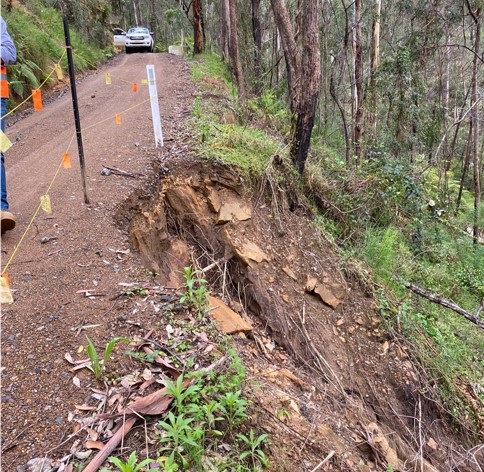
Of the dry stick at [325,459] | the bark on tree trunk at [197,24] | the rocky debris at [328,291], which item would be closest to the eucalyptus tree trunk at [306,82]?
the rocky debris at [328,291]

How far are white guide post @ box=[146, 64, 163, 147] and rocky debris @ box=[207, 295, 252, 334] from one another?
329 centimetres

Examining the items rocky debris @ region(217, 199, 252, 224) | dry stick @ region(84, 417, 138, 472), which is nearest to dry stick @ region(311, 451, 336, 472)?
dry stick @ region(84, 417, 138, 472)

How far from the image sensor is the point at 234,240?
5555 mm

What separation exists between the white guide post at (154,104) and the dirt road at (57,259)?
20cm

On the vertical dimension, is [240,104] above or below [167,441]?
above

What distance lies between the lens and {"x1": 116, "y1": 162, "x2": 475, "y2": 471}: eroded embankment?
4.97 m

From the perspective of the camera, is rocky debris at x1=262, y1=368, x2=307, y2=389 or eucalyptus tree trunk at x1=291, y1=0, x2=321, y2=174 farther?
eucalyptus tree trunk at x1=291, y1=0, x2=321, y2=174

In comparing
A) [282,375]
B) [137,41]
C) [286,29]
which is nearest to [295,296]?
[282,375]

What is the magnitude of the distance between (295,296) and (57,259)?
3037 mm

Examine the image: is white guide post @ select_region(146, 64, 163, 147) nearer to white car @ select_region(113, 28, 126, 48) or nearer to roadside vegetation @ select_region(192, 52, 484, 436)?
roadside vegetation @ select_region(192, 52, 484, 436)

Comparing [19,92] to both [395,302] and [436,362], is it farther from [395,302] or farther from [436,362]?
[436,362]

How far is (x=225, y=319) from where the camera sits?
434 cm

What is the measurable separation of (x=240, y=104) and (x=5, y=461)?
30.4 ft

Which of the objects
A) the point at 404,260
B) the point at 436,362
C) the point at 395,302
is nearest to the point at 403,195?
the point at 404,260
